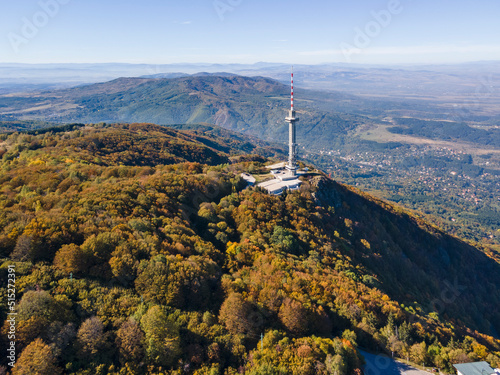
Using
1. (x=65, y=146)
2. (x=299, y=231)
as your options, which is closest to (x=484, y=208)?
(x=299, y=231)

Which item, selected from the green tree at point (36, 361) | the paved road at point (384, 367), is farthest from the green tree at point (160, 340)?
the paved road at point (384, 367)

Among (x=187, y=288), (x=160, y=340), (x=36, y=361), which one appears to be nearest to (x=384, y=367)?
(x=187, y=288)

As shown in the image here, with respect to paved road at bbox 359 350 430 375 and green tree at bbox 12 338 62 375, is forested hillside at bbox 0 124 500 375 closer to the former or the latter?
green tree at bbox 12 338 62 375

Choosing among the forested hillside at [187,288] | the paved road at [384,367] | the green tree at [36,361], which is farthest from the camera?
the paved road at [384,367]

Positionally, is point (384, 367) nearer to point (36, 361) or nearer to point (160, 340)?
point (160, 340)

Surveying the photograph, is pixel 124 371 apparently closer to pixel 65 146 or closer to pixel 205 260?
pixel 205 260

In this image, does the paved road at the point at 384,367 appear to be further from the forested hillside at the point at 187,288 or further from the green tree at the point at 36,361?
the green tree at the point at 36,361

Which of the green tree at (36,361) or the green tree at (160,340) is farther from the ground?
the green tree at (36,361)
